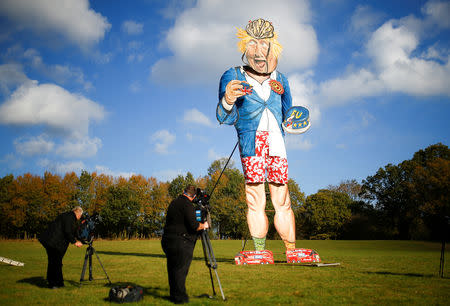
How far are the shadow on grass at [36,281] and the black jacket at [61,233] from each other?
115 centimetres

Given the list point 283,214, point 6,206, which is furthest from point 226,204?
point 283,214

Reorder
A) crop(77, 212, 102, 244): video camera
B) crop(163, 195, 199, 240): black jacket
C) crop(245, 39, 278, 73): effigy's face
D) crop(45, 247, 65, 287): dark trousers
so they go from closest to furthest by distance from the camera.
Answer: crop(163, 195, 199, 240): black jacket < crop(45, 247, 65, 287): dark trousers < crop(77, 212, 102, 244): video camera < crop(245, 39, 278, 73): effigy's face

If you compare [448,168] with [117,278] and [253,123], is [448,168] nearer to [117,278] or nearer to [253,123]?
[253,123]

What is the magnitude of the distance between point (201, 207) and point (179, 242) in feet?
2.73

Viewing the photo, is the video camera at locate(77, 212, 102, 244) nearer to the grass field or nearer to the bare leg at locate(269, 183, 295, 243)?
the grass field

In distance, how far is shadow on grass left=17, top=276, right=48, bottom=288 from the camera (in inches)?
313

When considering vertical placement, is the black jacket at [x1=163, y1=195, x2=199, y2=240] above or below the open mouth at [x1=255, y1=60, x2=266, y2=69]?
below

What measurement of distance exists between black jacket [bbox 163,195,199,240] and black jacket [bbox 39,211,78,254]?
2.73 meters

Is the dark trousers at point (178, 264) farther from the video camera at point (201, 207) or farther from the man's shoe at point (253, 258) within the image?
the man's shoe at point (253, 258)

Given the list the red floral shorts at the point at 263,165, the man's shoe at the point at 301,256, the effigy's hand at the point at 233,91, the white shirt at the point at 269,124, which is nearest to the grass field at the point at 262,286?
the man's shoe at the point at 301,256

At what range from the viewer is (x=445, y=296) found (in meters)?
6.58

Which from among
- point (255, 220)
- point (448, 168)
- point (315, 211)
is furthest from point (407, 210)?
point (255, 220)

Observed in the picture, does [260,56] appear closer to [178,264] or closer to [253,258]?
[253,258]

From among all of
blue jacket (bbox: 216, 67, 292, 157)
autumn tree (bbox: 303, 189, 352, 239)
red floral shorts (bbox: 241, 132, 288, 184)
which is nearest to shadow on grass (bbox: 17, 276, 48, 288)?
red floral shorts (bbox: 241, 132, 288, 184)
